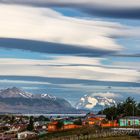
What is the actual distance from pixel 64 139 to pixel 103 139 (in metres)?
11.8

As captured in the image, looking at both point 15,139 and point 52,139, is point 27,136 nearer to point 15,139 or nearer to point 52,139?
point 15,139

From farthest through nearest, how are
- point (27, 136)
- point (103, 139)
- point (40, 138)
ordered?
point (27, 136), point (40, 138), point (103, 139)

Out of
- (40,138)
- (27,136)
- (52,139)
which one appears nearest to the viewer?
(52,139)

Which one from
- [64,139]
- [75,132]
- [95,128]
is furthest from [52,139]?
[95,128]

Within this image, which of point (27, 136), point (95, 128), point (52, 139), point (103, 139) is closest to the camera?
point (103, 139)

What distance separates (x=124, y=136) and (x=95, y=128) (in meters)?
34.6

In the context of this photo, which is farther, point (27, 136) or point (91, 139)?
point (27, 136)

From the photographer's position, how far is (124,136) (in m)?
152

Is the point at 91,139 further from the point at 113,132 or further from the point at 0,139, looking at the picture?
the point at 0,139

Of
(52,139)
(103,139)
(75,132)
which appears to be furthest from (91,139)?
(75,132)

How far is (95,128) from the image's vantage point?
186000 millimetres

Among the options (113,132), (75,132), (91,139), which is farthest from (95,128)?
(91,139)

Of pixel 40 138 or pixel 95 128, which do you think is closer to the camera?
pixel 40 138

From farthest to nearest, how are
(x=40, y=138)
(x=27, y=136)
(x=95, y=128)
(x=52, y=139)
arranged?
(x=27, y=136) < (x=95, y=128) < (x=40, y=138) < (x=52, y=139)
